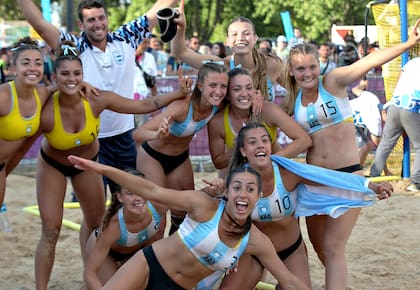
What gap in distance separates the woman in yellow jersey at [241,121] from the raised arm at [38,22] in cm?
148

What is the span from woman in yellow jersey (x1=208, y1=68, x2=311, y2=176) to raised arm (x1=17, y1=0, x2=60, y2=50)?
4.86 ft

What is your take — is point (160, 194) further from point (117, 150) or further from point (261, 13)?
point (261, 13)

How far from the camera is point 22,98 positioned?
4.76m

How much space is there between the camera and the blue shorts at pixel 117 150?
572 cm

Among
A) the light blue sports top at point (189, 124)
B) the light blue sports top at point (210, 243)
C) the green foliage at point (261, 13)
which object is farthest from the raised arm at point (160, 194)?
the green foliage at point (261, 13)

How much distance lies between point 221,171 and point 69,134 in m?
1.12

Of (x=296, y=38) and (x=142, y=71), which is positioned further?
(x=296, y=38)

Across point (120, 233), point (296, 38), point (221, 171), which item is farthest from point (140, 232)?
point (296, 38)

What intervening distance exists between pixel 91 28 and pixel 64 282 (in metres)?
2.19

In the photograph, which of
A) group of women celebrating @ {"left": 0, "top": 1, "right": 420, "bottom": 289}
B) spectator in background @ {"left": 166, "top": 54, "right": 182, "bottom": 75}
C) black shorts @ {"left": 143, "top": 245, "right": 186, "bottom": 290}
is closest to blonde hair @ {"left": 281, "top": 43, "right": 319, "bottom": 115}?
group of women celebrating @ {"left": 0, "top": 1, "right": 420, "bottom": 289}

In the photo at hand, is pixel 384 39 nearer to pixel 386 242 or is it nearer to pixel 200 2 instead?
pixel 386 242

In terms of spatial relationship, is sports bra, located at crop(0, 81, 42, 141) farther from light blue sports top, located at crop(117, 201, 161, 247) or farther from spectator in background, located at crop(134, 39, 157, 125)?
spectator in background, located at crop(134, 39, 157, 125)

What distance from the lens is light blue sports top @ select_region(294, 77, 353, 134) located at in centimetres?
473

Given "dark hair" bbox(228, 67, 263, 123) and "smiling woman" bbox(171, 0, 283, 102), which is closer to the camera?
"dark hair" bbox(228, 67, 263, 123)
